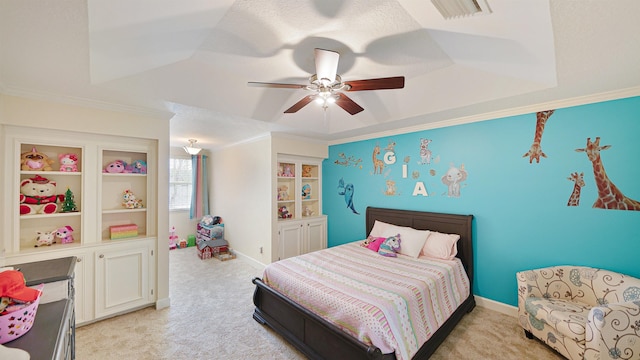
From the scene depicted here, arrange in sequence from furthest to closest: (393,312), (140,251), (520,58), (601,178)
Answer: (140,251), (601,178), (520,58), (393,312)

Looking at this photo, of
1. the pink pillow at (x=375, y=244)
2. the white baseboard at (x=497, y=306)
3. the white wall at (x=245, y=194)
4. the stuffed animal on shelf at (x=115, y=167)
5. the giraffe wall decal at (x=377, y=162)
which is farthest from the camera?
the white wall at (x=245, y=194)

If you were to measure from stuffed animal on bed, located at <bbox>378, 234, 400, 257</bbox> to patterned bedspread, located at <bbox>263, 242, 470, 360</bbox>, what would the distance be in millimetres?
106

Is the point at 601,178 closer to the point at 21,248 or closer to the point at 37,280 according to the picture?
the point at 37,280

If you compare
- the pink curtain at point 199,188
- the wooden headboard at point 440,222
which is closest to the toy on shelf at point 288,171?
the wooden headboard at point 440,222

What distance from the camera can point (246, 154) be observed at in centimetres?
475

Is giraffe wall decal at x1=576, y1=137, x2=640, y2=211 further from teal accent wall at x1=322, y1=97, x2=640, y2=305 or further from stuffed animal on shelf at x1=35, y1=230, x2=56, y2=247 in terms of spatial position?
stuffed animal on shelf at x1=35, y1=230, x2=56, y2=247

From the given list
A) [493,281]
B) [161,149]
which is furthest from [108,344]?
[493,281]

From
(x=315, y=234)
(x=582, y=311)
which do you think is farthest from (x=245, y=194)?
(x=582, y=311)

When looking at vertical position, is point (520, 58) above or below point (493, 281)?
above

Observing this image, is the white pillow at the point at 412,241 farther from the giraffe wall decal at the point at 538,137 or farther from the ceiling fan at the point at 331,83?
the ceiling fan at the point at 331,83

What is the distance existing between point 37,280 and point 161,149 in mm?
1855

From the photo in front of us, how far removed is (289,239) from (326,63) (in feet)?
11.2

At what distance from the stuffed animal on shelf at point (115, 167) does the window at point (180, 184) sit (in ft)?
9.54

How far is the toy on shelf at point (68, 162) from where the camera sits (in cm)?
261
